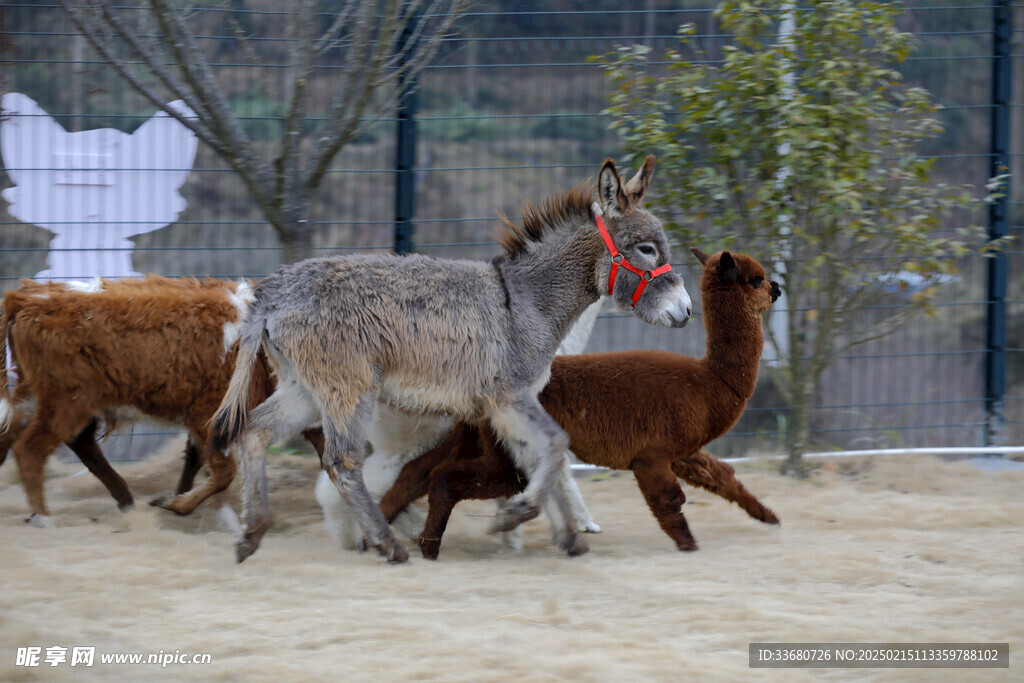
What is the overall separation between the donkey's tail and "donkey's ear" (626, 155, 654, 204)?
6.20 feet

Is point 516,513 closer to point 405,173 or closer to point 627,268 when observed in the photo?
point 627,268

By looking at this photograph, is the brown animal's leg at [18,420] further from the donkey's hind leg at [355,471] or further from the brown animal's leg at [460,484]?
the brown animal's leg at [460,484]

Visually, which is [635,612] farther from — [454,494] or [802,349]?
[802,349]

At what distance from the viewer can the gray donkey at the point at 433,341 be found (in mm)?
4145

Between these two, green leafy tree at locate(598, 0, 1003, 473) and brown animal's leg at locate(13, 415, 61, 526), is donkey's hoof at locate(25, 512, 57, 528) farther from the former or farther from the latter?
green leafy tree at locate(598, 0, 1003, 473)

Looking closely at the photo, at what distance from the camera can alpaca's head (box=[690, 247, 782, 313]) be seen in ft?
15.4

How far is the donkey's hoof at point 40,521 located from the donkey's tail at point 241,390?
119cm

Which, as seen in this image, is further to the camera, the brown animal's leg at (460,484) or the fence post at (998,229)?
the fence post at (998,229)

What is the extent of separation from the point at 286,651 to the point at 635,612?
128 centimetres

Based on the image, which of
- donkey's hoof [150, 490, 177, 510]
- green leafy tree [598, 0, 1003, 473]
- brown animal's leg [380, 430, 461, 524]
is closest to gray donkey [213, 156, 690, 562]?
brown animal's leg [380, 430, 461, 524]

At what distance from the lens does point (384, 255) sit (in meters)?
4.54

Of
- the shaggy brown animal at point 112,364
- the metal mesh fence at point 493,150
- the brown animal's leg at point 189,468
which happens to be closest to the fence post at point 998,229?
the metal mesh fence at point 493,150

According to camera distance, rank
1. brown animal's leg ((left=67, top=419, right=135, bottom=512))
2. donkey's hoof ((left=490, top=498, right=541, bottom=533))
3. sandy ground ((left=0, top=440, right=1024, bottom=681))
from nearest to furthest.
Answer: sandy ground ((left=0, top=440, right=1024, bottom=681))
donkey's hoof ((left=490, top=498, right=541, bottom=533))
brown animal's leg ((left=67, top=419, right=135, bottom=512))

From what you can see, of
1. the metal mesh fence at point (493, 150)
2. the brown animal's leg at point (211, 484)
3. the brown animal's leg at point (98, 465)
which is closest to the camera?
the brown animal's leg at point (211, 484)
